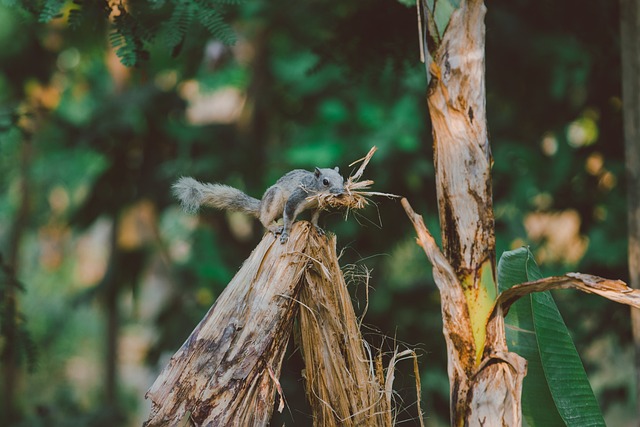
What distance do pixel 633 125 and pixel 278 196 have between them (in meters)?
1.34

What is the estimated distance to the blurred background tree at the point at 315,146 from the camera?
3744 mm

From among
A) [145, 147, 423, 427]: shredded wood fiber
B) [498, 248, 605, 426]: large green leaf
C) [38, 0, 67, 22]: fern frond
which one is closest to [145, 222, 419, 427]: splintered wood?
[145, 147, 423, 427]: shredded wood fiber

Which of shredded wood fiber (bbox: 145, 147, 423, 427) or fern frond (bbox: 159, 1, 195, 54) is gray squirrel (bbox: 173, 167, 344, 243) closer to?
shredded wood fiber (bbox: 145, 147, 423, 427)

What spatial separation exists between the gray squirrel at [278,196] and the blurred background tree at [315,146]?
2.07 ft

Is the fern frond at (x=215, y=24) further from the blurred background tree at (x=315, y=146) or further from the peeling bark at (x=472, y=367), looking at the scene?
the peeling bark at (x=472, y=367)

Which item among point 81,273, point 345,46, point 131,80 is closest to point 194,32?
point 345,46

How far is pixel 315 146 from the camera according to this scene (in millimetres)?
4535

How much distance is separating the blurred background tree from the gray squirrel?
632 mm

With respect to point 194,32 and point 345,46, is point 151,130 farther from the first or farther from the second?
point 345,46

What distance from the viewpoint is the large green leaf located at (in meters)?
1.92

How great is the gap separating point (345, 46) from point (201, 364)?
6.12ft

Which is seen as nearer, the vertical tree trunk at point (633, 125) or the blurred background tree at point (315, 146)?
the vertical tree trunk at point (633, 125)

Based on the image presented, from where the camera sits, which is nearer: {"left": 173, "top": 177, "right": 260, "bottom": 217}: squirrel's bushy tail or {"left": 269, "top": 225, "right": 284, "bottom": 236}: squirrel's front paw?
{"left": 269, "top": 225, "right": 284, "bottom": 236}: squirrel's front paw

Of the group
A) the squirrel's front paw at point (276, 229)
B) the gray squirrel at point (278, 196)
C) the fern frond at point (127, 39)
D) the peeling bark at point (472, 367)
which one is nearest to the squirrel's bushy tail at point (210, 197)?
the gray squirrel at point (278, 196)
